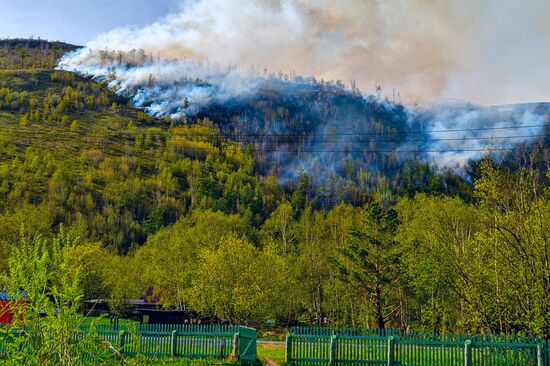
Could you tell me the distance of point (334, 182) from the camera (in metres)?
196

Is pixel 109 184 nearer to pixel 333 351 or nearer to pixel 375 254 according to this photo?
pixel 375 254

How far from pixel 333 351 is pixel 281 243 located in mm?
65023

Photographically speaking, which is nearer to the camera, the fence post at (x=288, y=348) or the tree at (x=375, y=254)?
the fence post at (x=288, y=348)

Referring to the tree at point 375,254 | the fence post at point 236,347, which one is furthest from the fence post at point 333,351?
the tree at point 375,254

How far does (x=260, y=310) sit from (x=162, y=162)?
14740cm

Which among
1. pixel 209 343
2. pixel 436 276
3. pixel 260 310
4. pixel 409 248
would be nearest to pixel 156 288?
pixel 260 310

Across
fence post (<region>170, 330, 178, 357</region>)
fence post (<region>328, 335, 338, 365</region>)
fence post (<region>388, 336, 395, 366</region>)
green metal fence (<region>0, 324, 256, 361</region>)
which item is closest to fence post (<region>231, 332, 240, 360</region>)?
green metal fence (<region>0, 324, 256, 361</region>)

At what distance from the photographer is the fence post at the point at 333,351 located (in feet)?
86.6

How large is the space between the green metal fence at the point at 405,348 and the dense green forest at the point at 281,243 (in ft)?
3.40

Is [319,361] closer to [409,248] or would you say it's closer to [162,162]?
[409,248]

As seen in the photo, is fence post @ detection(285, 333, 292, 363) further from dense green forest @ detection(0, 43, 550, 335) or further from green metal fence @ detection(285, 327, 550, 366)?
dense green forest @ detection(0, 43, 550, 335)

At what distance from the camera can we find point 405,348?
86.0ft

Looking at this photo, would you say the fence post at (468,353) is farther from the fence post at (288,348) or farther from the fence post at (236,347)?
the fence post at (236,347)

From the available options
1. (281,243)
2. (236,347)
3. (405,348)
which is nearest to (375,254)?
(405,348)
